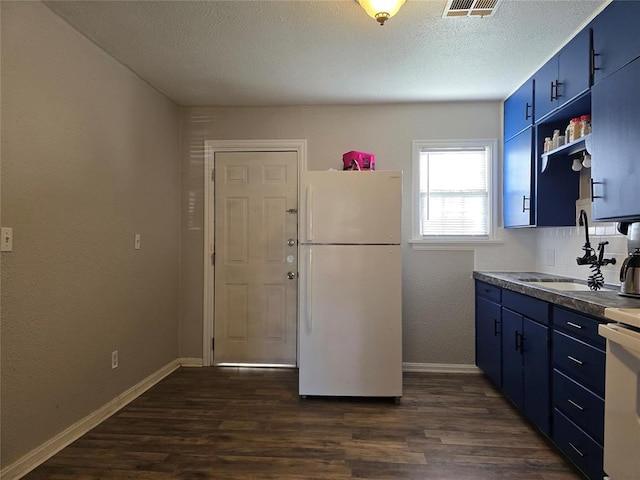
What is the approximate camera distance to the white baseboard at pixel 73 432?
6.79 ft

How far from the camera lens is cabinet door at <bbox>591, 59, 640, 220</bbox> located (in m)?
1.91

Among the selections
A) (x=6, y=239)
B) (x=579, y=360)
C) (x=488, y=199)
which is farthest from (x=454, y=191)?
(x=6, y=239)

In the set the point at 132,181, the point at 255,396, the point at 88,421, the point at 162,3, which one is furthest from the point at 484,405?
the point at 162,3

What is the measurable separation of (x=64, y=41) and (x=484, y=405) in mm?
3637

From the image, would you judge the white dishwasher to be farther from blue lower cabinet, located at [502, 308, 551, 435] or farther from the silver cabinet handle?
blue lower cabinet, located at [502, 308, 551, 435]

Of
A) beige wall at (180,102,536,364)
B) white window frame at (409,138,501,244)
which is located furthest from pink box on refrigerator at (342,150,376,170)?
white window frame at (409,138,501,244)

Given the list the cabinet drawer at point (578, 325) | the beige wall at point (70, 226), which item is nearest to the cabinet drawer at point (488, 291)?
the cabinet drawer at point (578, 325)

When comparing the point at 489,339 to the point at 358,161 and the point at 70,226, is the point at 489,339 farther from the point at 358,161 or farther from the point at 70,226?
the point at 70,226

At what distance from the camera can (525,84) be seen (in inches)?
127

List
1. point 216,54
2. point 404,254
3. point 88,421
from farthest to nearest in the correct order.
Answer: point 404,254, point 216,54, point 88,421

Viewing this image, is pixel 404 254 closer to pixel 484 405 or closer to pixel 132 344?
pixel 484 405

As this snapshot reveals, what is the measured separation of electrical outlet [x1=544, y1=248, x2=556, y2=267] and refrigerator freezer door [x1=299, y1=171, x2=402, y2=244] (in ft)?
4.55

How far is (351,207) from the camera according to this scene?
121 inches

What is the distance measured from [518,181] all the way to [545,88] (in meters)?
0.76
